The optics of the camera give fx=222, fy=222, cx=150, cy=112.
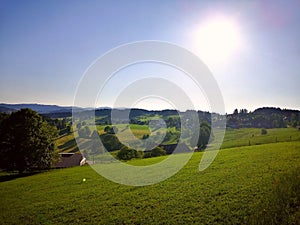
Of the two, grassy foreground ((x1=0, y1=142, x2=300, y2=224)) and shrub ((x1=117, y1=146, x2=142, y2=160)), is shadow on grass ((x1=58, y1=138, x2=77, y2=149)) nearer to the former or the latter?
shrub ((x1=117, y1=146, x2=142, y2=160))

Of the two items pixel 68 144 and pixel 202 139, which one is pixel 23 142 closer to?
pixel 202 139

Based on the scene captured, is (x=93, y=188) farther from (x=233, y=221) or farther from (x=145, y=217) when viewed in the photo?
(x=233, y=221)

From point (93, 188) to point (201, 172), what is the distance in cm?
1126

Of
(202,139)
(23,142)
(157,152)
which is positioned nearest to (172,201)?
(23,142)

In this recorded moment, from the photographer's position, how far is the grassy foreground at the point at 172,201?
505 inches

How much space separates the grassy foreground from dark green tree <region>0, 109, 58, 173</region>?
19902mm

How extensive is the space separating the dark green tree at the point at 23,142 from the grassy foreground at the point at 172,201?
1990 cm

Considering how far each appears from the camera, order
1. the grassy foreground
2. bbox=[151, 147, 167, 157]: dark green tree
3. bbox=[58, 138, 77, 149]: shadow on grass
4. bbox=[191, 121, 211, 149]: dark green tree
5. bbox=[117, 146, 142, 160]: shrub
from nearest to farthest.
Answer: the grassy foreground < bbox=[117, 146, 142, 160]: shrub < bbox=[151, 147, 167, 157]: dark green tree < bbox=[191, 121, 211, 149]: dark green tree < bbox=[58, 138, 77, 149]: shadow on grass

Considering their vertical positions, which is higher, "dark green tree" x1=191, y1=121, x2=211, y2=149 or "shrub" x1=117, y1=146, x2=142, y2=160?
"dark green tree" x1=191, y1=121, x2=211, y2=149

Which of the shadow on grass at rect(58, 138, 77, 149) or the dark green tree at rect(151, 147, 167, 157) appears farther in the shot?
the shadow on grass at rect(58, 138, 77, 149)

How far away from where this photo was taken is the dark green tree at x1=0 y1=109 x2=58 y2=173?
40.9 meters

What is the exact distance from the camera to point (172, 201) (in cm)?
1555

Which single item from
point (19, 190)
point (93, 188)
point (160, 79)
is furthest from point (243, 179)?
point (19, 190)

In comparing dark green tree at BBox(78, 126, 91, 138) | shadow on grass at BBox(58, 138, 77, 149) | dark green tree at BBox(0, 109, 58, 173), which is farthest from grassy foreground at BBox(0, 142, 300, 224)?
shadow on grass at BBox(58, 138, 77, 149)
